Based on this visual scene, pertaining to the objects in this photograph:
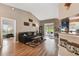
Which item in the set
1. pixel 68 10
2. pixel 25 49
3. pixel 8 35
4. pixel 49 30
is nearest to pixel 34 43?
pixel 25 49

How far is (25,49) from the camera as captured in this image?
108 inches

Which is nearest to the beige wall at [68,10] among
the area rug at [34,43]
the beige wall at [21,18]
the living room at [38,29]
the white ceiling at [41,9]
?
the living room at [38,29]

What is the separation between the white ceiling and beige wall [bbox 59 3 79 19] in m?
0.12

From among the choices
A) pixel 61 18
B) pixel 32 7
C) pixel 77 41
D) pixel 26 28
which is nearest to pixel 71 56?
pixel 77 41

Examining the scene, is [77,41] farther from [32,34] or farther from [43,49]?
[32,34]

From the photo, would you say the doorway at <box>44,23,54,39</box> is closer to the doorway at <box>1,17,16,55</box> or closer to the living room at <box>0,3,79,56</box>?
the living room at <box>0,3,79,56</box>

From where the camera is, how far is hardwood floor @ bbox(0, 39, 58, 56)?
2.70 metres

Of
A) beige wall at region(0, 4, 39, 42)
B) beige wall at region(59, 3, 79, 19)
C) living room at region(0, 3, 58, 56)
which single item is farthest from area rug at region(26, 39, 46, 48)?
beige wall at region(59, 3, 79, 19)

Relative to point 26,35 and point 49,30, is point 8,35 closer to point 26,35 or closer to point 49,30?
point 26,35

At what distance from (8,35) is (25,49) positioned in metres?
0.54

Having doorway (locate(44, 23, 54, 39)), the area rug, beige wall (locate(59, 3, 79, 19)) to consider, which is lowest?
the area rug

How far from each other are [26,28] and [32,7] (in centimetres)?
54

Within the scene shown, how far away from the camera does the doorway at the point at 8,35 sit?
2676mm

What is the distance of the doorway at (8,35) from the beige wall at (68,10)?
3.90 feet
